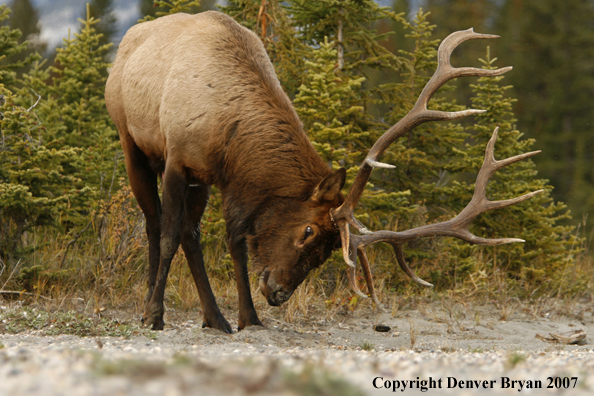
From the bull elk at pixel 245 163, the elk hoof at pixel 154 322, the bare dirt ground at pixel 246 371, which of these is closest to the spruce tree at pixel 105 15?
the bull elk at pixel 245 163

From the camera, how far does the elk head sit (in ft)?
14.8

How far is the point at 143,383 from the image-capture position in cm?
171

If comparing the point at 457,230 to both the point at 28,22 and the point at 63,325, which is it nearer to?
the point at 63,325

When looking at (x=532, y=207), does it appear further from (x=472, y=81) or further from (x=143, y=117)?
(x=472, y=81)

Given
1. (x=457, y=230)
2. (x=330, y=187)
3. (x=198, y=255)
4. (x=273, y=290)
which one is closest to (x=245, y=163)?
(x=330, y=187)

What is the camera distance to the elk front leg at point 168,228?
5.00 m

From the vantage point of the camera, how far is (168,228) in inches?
201

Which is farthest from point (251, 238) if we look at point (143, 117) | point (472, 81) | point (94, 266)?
point (472, 81)

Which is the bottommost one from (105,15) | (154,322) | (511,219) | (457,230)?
(511,219)

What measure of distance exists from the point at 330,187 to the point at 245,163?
2.48ft

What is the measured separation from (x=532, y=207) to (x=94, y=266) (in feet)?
18.9

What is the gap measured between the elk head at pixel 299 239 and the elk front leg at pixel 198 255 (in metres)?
0.86

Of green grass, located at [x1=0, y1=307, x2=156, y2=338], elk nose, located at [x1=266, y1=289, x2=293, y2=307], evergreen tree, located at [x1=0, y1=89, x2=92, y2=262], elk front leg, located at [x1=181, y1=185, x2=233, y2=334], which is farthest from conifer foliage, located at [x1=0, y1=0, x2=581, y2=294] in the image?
elk nose, located at [x1=266, y1=289, x2=293, y2=307]

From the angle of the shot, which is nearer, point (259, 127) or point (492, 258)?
point (259, 127)
